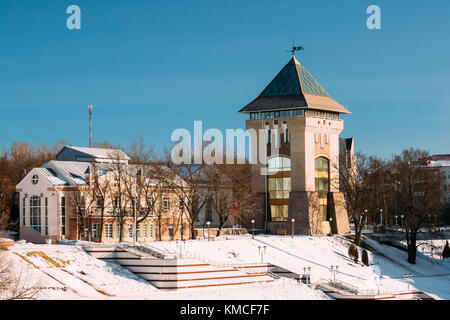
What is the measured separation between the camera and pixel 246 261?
68625mm

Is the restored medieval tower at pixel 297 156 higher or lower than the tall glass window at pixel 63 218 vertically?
higher

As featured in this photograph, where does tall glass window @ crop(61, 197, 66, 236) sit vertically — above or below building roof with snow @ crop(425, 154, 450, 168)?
below

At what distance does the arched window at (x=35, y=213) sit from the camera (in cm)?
7512

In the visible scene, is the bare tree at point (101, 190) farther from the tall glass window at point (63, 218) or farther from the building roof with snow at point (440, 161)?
the building roof with snow at point (440, 161)

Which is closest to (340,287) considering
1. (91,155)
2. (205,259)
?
(205,259)

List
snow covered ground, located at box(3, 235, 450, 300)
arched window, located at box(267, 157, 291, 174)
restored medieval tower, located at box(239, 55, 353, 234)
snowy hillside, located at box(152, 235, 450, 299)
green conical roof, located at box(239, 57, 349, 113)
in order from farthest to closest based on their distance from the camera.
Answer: arched window, located at box(267, 157, 291, 174) < green conical roof, located at box(239, 57, 349, 113) < restored medieval tower, located at box(239, 55, 353, 234) < snowy hillside, located at box(152, 235, 450, 299) < snow covered ground, located at box(3, 235, 450, 300)

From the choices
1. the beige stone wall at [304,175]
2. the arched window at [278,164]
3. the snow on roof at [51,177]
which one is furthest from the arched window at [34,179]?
the arched window at [278,164]

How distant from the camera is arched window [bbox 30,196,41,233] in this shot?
75125mm

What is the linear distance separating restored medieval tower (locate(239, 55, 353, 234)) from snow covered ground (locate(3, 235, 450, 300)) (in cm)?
489

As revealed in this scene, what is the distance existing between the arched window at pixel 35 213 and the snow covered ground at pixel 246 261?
801 centimetres

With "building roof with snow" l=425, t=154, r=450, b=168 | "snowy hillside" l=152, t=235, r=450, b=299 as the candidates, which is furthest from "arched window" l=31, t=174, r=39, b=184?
"building roof with snow" l=425, t=154, r=450, b=168

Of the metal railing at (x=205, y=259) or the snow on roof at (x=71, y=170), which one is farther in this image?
the snow on roof at (x=71, y=170)

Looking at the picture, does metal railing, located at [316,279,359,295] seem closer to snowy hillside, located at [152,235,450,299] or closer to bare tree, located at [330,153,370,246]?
snowy hillside, located at [152,235,450,299]
